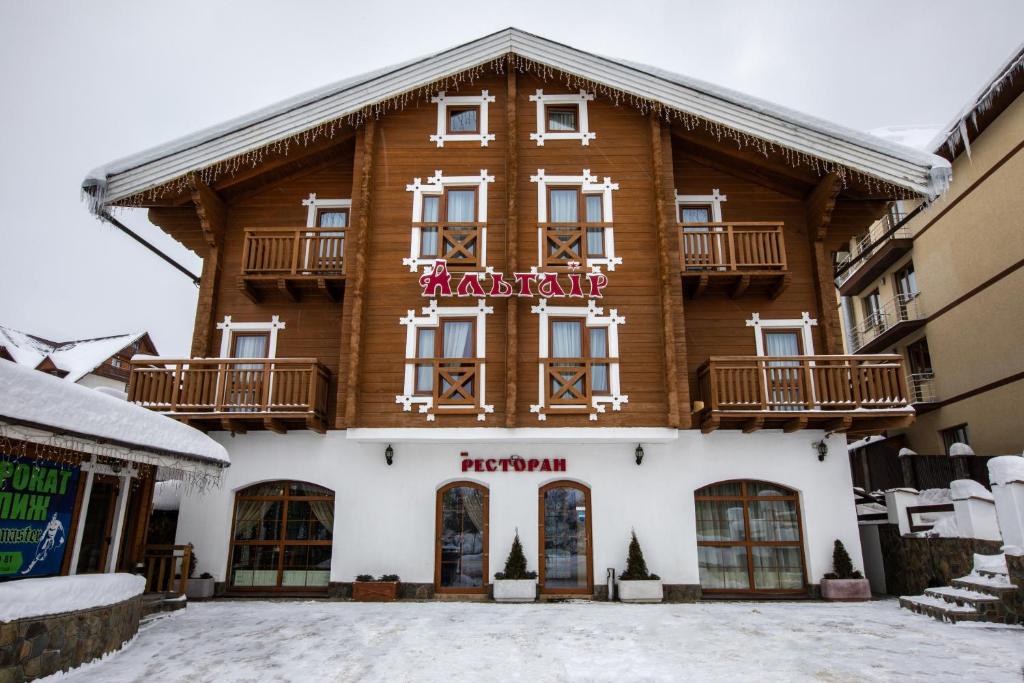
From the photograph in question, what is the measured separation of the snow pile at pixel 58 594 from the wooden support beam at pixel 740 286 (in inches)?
517

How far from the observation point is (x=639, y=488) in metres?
14.4

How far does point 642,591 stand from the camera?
44.1 ft

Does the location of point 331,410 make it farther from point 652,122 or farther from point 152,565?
point 652,122

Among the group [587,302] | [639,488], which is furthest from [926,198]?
[639,488]

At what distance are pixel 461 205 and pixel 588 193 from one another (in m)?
3.07

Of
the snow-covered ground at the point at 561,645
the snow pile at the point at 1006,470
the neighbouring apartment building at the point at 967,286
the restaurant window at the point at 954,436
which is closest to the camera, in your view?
the snow-covered ground at the point at 561,645

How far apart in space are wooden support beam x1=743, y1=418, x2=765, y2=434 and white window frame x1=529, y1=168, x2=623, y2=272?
14.9 feet

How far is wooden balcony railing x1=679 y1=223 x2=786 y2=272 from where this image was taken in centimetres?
1488

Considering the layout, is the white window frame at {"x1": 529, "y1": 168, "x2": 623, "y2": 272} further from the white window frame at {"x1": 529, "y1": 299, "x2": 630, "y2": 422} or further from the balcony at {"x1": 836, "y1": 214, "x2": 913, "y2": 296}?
the balcony at {"x1": 836, "y1": 214, "x2": 913, "y2": 296}

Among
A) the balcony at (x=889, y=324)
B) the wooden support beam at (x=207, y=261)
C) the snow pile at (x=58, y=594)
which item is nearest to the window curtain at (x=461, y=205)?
the wooden support beam at (x=207, y=261)

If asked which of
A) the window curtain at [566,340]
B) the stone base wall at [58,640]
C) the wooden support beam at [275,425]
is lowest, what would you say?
the stone base wall at [58,640]

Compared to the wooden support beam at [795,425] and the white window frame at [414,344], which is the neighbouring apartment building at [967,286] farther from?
the white window frame at [414,344]

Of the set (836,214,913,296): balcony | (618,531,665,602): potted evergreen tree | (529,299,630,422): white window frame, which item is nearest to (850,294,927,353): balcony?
(836,214,913,296): balcony

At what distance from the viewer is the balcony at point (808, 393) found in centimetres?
1375
